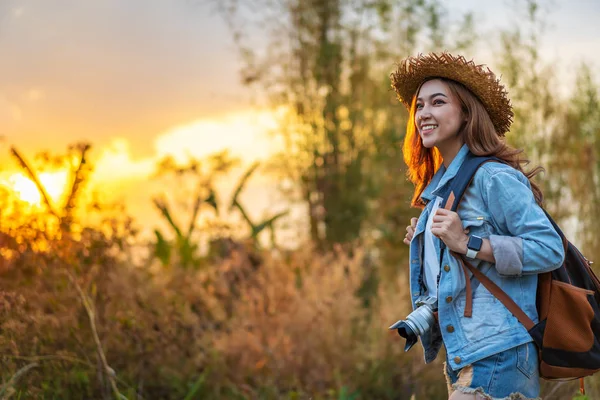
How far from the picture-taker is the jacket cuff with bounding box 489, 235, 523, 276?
2.48 metres

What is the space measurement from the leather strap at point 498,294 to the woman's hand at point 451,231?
9 cm

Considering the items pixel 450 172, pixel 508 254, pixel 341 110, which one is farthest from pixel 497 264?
pixel 341 110

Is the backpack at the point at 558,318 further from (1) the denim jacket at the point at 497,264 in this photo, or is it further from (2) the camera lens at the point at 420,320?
(2) the camera lens at the point at 420,320

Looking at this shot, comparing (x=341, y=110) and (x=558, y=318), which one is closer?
(x=558, y=318)

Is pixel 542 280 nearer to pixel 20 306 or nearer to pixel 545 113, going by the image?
pixel 20 306

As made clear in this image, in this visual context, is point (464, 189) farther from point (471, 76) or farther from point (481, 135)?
point (471, 76)

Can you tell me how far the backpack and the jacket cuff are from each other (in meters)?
0.11

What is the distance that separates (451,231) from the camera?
101 inches

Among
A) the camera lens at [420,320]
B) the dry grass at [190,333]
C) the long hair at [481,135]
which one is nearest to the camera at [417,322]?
the camera lens at [420,320]

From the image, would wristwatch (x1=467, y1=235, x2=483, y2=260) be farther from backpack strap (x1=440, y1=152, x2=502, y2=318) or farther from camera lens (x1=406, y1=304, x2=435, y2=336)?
camera lens (x1=406, y1=304, x2=435, y2=336)

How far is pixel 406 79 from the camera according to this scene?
3.05 m

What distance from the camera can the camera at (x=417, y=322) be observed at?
2.67 meters

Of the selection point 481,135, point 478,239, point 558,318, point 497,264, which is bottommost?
point 558,318

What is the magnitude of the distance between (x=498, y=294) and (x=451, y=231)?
0.29 metres
